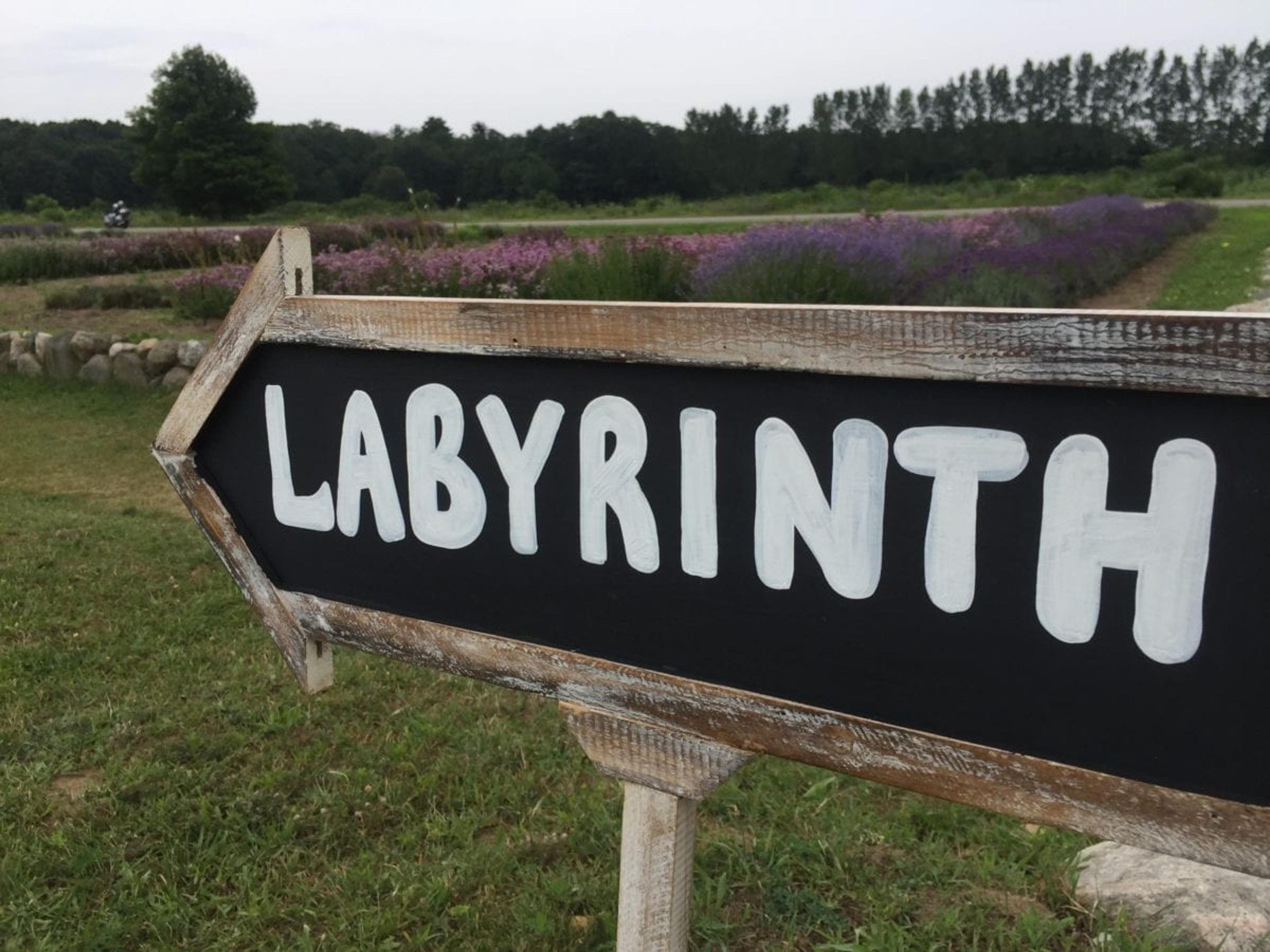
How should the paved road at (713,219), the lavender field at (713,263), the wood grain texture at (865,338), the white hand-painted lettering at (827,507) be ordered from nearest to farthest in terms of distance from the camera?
1. the wood grain texture at (865,338)
2. the white hand-painted lettering at (827,507)
3. the lavender field at (713,263)
4. the paved road at (713,219)

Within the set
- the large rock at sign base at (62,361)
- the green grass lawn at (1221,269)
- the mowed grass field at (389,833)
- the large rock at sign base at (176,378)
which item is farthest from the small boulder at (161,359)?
the green grass lawn at (1221,269)

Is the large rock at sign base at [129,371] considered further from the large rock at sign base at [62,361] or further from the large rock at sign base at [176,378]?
the large rock at sign base at [62,361]

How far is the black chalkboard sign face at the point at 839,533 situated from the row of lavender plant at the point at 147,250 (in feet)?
44.9

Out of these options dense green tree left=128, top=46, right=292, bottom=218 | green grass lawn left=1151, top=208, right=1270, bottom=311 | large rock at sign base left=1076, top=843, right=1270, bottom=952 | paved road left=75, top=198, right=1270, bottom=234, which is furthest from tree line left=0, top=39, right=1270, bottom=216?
large rock at sign base left=1076, top=843, right=1270, bottom=952

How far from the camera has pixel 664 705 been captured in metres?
1.13

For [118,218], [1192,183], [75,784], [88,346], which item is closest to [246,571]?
[75,784]

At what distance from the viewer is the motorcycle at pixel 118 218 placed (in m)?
28.5

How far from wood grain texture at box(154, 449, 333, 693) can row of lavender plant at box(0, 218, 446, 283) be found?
13.4 meters

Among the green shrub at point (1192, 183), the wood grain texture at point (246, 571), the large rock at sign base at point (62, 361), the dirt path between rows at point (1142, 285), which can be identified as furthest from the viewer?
the green shrub at point (1192, 183)

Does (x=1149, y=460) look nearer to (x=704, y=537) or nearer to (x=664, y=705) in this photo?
(x=704, y=537)

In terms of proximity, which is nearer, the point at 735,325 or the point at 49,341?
the point at 735,325

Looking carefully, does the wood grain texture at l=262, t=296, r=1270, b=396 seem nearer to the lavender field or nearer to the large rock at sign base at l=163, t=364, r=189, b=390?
the lavender field

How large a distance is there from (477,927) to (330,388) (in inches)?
46.9

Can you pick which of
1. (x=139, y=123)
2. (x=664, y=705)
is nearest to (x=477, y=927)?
(x=664, y=705)
